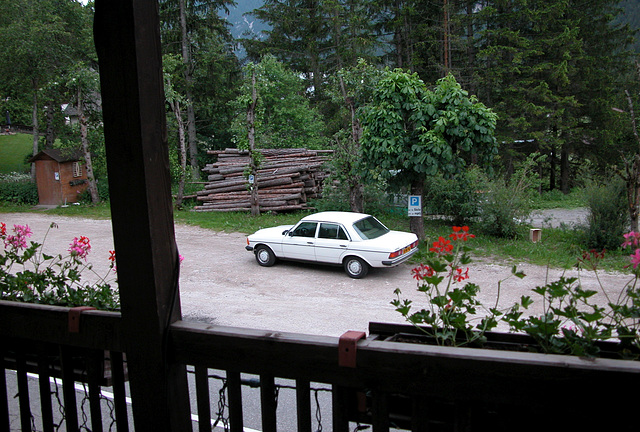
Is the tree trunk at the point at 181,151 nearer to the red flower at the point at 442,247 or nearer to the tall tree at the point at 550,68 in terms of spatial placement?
the tall tree at the point at 550,68

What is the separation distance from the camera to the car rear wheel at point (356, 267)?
39.0 ft

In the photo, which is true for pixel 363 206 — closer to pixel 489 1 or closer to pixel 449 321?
pixel 449 321

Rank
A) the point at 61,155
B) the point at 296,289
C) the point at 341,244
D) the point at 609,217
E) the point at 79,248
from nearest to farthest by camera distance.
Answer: the point at 79,248 → the point at 296,289 → the point at 341,244 → the point at 609,217 → the point at 61,155

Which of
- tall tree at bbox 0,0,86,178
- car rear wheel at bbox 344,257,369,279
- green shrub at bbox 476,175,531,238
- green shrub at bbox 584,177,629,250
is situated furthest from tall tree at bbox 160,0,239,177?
green shrub at bbox 584,177,629,250

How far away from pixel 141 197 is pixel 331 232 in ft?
33.9

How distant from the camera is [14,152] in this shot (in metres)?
49.8

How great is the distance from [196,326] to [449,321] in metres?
1.04

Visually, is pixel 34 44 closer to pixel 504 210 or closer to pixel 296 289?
pixel 296 289

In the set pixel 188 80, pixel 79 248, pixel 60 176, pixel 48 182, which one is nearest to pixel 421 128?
pixel 79 248

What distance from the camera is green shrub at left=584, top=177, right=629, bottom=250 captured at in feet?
45.1

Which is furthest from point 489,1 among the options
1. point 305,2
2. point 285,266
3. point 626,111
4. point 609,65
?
point 285,266

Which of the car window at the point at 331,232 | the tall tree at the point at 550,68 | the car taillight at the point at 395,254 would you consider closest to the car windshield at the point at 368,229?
the car window at the point at 331,232

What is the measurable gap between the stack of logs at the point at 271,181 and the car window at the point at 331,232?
7.91 m

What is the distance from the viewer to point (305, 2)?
38.0m
